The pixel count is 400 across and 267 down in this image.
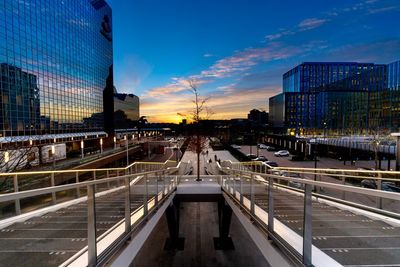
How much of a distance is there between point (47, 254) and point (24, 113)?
124 ft

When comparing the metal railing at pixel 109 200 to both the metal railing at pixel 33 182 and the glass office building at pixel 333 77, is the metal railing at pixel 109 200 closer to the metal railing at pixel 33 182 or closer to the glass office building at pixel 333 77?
the metal railing at pixel 33 182

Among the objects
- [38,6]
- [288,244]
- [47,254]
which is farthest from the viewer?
[38,6]

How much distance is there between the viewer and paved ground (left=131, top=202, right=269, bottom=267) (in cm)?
1127

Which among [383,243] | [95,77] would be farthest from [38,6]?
[383,243]

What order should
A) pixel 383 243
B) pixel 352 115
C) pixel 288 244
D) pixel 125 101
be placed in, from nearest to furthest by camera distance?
pixel 383 243, pixel 288 244, pixel 352 115, pixel 125 101

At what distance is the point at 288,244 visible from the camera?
358 cm

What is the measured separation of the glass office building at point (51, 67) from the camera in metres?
30.4

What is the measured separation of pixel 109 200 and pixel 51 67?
4389 cm

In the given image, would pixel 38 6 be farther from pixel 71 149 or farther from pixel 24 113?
pixel 71 149

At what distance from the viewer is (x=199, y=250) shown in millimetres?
12602

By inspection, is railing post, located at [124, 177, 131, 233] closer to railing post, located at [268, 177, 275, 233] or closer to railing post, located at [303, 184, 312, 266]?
railing post, located at [268, 177, 275, 233]

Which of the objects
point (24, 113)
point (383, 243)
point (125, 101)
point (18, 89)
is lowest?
point (383, 243)

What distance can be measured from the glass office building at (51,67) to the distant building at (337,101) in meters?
75.1

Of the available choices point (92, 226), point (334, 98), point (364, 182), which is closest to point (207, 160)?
point (364, 182)
